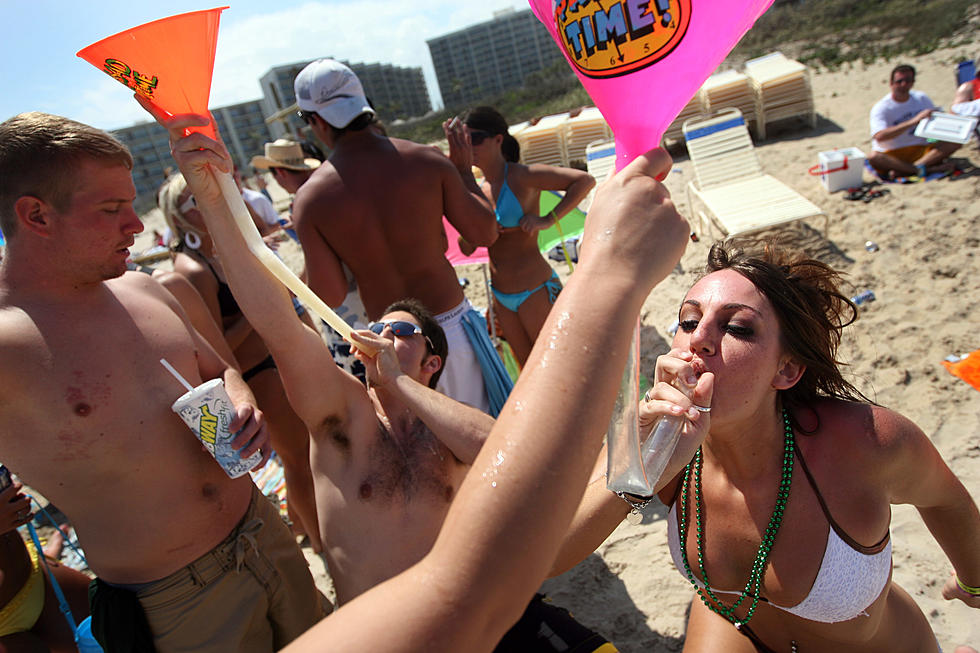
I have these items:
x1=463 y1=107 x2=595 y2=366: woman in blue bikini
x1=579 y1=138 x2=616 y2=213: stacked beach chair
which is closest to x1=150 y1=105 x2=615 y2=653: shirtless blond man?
x1=463 y1=107 x2=595 y2=366: woman in blue bikini

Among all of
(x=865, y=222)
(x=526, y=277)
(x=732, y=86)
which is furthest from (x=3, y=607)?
(x=732, y=86)

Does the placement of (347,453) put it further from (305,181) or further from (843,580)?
(305,181)

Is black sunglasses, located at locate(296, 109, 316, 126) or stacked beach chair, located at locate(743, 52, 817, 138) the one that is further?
stacked beach chair, located at locate(743, 52, 817, 138)

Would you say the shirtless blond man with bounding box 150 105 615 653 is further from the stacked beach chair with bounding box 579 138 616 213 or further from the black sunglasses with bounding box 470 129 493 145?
the stacked beach chair with bounding box 579 138 616 213

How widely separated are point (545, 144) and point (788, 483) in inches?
Answer: 448

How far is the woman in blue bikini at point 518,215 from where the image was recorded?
3996 millimetres

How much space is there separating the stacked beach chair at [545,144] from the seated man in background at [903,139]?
5.80 metres

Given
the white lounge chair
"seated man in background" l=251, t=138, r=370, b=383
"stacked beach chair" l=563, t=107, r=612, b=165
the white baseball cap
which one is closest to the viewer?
the white baseball cap

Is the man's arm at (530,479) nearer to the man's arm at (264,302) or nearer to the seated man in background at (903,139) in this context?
the man's arm at (264,302)

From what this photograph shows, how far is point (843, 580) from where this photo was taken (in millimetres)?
1516

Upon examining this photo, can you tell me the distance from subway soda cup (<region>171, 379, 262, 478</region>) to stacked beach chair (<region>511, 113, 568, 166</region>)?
10.9m

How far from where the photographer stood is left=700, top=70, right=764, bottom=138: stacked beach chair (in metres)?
10.8

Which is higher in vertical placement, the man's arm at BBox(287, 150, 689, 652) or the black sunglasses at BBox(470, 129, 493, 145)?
the black sunglasses at BBox(470, 129, 493, 145)

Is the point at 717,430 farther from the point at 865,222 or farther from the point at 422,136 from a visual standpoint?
the point at 422,136
